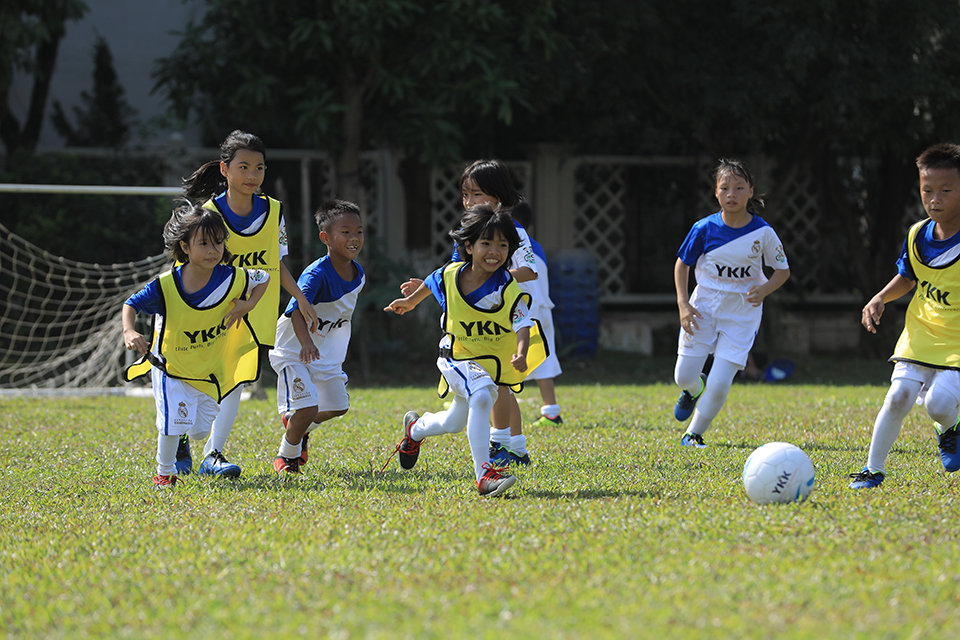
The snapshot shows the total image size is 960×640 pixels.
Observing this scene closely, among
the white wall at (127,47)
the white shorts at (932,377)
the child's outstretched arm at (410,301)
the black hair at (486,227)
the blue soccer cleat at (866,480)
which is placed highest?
the white wall at (127,47)

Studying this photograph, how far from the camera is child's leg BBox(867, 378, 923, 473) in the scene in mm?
4301

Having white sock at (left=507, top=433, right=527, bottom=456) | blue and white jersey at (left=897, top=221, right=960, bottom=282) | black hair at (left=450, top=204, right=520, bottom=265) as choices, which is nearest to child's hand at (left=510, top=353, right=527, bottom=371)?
black hair at (left=450, top=204, right=520, bottom=265)

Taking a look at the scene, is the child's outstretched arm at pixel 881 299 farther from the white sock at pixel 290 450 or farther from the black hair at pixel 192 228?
the black hair at pixel 192 228

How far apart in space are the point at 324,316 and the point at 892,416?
2.74 m

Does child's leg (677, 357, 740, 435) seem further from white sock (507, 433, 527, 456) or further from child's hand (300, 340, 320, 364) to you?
child's hand (300, 340, 320, 364)

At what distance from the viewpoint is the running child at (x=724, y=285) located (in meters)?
5.61

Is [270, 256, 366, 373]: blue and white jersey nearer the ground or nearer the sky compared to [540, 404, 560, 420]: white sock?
nearer the sky

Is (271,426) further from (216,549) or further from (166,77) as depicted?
(166,77)

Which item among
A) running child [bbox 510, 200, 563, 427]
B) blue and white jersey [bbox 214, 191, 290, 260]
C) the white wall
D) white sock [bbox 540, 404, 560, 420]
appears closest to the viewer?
blue and white jersey [bbox 214, 191, 290, 260]

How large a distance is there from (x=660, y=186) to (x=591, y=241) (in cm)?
131

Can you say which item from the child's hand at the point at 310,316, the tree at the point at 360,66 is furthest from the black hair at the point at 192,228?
the tree at the point at 360,66

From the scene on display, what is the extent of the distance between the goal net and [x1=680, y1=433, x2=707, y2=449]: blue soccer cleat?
5.48 meters

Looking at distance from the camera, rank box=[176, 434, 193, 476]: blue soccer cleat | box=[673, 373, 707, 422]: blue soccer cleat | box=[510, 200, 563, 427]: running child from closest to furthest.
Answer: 1. box=[176, 434, 193, 476]: blue soccer cleat
2. box=[673, 373, 707, 422]: blue soccer cleat
3. box=[510, 200, 563, 427]: running child

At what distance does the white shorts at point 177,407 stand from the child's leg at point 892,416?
3144mm
